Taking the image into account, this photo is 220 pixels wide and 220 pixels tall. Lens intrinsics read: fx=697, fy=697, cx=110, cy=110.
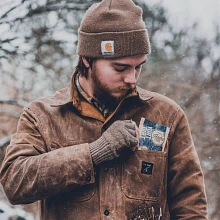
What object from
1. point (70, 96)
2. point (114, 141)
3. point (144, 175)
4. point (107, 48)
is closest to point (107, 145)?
point (114, 141)

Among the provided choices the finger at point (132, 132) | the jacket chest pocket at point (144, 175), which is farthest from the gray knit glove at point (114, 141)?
the jacket chest pocket at point (144, 175)

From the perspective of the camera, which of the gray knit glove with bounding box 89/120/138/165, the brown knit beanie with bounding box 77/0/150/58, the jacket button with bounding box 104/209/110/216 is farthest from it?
the brown knit beanie with bounding box 77/0/150/58

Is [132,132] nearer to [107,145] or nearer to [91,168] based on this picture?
[107,145]

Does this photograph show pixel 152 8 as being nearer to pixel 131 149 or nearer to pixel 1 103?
pixel 1 103

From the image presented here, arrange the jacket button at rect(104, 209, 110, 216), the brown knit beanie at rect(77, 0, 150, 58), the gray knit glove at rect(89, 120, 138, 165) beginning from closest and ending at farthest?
1. the gray knit glove at rect(89, 120, 138, 165)
2. the jacket button at rect(104, 209, 110, 216)
3. the brown knit beanie at rect(77, 0, 150, 58)

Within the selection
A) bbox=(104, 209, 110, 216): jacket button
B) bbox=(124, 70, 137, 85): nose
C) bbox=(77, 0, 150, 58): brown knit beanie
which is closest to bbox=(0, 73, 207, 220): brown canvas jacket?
bbox=(104, 209, 110, 216): jacket button

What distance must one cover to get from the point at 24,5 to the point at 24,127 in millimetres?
11445

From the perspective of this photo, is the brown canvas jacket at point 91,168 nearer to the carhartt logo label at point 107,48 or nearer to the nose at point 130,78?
the nose at point 130,78

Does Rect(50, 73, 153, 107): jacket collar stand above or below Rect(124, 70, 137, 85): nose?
below

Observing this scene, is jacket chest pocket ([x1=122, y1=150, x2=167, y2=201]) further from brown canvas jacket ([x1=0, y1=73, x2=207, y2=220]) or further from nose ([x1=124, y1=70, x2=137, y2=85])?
nose ([x1=124, y1=70, x2=137, y2=85])

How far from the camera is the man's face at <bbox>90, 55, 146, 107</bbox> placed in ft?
12.2

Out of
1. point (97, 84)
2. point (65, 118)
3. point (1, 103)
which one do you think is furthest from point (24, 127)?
point (1, 103)

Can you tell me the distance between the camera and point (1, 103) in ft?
49.0

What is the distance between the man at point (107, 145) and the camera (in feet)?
11.7
